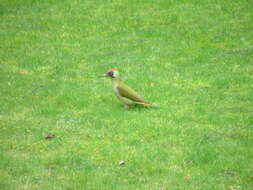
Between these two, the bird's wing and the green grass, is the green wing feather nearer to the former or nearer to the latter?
the bird's wing

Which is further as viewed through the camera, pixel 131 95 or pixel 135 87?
pixel 135 87

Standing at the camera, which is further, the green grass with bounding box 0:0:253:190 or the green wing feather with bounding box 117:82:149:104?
the green wing feather with bounding box 117:82:149:104

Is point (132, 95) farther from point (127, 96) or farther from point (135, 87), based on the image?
point (135, 87)

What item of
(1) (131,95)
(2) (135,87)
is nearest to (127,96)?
(1) (131,95)

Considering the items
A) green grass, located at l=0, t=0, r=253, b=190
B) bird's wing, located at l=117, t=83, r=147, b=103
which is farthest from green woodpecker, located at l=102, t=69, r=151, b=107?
green grass, located at l=0, t=0, r=253, b=190

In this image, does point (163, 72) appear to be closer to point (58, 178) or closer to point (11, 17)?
point (58, 178)

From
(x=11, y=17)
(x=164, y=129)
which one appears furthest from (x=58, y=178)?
(x=11, y=17)

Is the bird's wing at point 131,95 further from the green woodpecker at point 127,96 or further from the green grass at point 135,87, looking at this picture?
the green grass at point 135,87

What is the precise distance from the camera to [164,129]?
11.1 m

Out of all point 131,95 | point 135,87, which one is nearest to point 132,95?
point 131,95

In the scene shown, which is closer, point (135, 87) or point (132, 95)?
point (132, 95)

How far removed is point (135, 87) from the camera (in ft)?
45.6

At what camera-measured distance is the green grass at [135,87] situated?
930 centimetres

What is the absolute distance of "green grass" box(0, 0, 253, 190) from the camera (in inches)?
366
